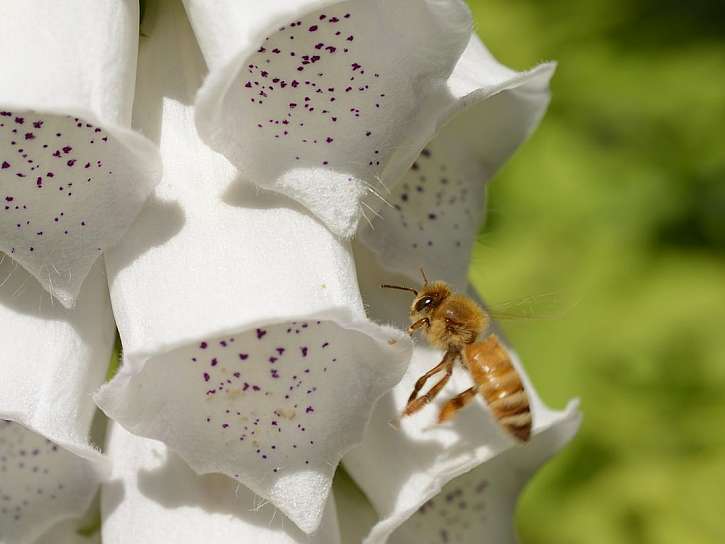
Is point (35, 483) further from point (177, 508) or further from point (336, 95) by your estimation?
point (336, 95)

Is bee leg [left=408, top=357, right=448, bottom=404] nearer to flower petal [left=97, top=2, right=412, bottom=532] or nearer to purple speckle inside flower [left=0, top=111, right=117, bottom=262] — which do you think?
flower petal [left=97, top=2, right=412, bottom=532]

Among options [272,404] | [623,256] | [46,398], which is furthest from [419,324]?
[623,256]

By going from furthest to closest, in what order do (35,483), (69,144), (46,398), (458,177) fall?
(458,177)
(35,483)
(46,398)
(69,144)

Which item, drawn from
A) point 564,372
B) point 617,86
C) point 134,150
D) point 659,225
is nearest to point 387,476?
point 134,150

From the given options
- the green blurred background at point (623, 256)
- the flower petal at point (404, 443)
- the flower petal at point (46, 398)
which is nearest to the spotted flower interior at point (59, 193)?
the flower petal at point (46, 398)

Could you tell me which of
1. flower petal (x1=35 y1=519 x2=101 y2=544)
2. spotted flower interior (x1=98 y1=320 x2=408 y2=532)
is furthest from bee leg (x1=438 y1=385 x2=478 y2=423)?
flower petal (x1=35 y1=519 x2=101 y2=544)

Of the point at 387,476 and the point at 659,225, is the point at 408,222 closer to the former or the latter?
the point at 387,476
